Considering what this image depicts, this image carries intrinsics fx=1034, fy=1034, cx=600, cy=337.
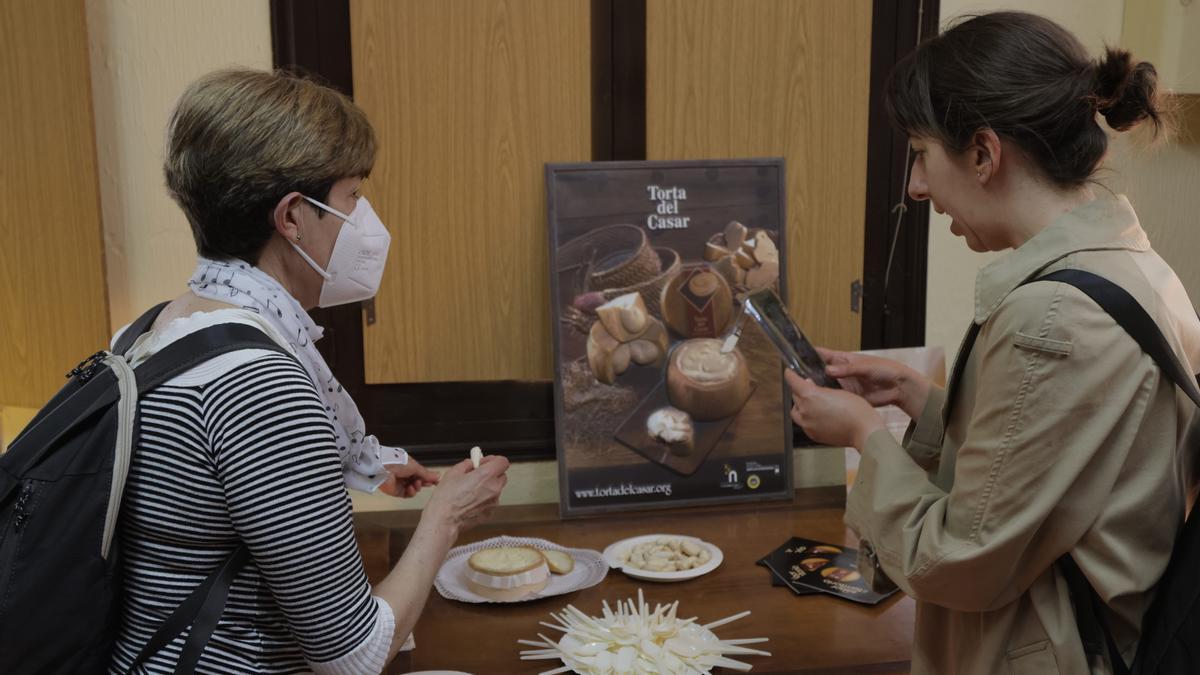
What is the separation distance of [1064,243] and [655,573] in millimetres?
1034

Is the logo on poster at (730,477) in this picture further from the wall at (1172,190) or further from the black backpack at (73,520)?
the black backpack at (73,520)

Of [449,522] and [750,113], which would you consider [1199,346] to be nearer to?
[449,522]

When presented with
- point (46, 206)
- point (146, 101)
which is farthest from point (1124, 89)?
point (46, 206)

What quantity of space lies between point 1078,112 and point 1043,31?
0.10 metres

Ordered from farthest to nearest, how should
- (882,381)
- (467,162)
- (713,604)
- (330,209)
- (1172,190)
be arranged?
(1172,190), (467,162), (713,604), (882,381), (330,209)

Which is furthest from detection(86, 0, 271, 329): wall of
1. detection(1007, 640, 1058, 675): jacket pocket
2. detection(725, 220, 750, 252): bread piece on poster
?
detection(1007, 640, 1058, 675): jacket pocket

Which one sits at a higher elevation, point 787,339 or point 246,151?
point 246,151

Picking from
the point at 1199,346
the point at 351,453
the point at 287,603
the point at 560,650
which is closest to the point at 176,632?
the point at 287,603

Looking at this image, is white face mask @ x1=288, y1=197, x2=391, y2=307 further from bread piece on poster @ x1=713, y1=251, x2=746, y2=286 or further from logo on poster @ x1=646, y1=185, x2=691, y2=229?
bread piece on poster @ x1=713, y1=251, x2=746, y2=286

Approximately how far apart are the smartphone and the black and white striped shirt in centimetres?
87

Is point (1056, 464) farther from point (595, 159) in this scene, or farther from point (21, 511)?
point (595, 159)

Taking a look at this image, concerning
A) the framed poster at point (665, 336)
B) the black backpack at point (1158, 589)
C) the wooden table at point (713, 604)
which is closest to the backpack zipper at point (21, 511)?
the wooden table at point (713, 604)

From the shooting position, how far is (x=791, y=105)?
232 cm

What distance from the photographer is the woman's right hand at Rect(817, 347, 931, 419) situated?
1659mm
